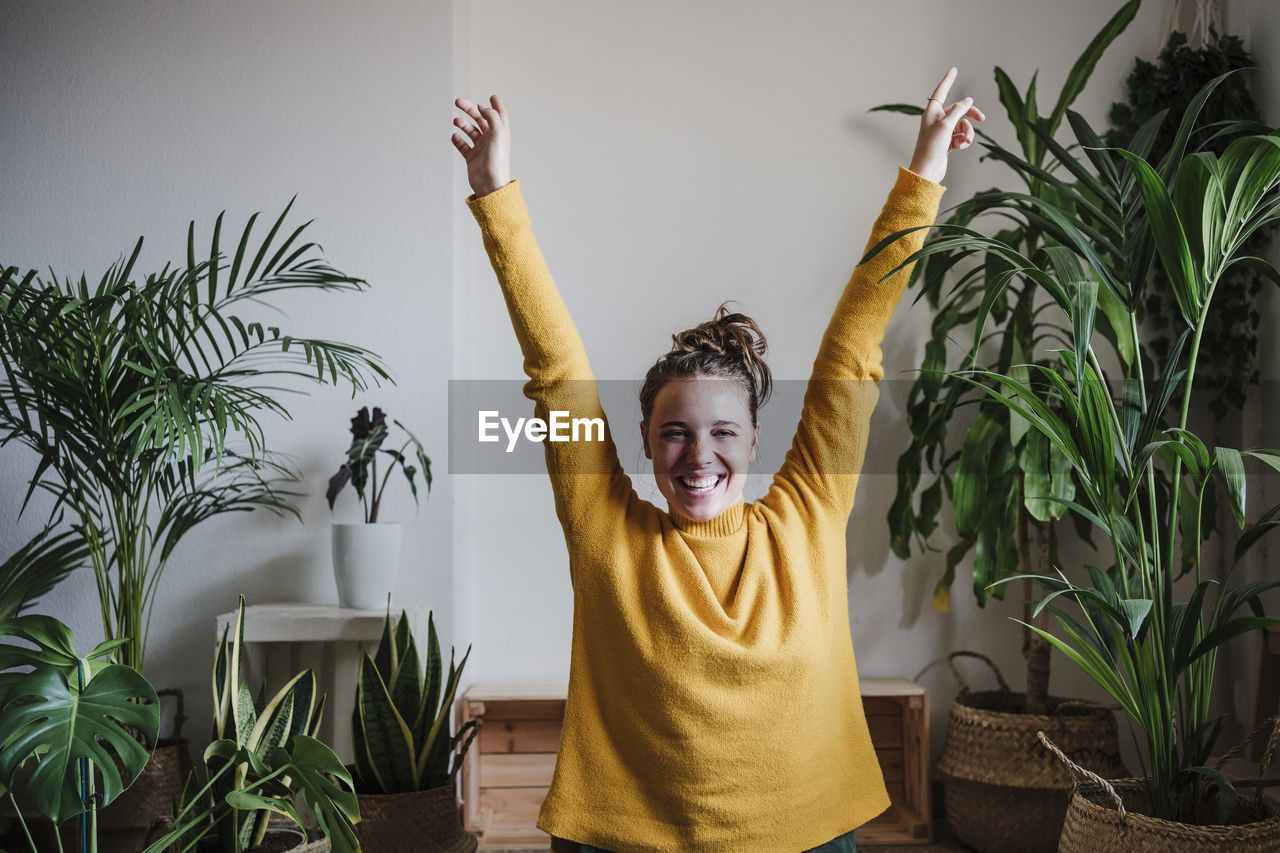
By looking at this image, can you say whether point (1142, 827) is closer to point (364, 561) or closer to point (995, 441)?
point (995, 441)

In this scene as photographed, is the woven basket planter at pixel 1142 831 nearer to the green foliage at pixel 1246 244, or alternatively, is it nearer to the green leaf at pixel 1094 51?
the green foliage at pixel 1246 244

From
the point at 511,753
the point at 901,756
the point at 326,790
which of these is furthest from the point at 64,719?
the point at 901,756

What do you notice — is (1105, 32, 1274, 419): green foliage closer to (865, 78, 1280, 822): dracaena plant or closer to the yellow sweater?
(865, 78, 1280, 822): dracaena plant

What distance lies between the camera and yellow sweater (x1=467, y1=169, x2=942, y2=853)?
1147 millimetres

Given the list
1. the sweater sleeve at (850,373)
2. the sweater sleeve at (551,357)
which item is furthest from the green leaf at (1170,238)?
the sweater sleeve at (551,357)

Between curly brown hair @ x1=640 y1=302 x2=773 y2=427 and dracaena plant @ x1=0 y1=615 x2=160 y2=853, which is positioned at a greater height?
curly brown hair @ x1=640 y1=302 x2=773 y2=427

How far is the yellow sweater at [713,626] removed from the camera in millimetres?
1147

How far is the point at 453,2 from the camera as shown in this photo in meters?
2.60

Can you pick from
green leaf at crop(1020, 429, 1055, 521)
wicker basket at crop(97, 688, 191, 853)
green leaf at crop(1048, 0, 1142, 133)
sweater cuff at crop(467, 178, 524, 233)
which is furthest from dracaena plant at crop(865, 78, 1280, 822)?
wicker basket at crop(97, 688, 191, 853)

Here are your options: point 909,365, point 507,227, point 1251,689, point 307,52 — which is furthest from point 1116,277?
point 307,52

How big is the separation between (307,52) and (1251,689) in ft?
9.78

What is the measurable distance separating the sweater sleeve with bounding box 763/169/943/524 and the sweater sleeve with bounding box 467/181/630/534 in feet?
0.82

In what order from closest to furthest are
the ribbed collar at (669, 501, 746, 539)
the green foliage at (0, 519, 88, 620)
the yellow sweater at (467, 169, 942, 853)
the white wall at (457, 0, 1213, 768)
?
the yellow sweater at (467, 169, 942, 853) < the ribbed collar at (669, 501, 746, 539) < the green foliage at (0, 519, 88, 620) < the white wall at (457, 0, 1213, 768)

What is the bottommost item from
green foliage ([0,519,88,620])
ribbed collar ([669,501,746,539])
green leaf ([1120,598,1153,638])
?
green foliage ([0,519,88,620])
